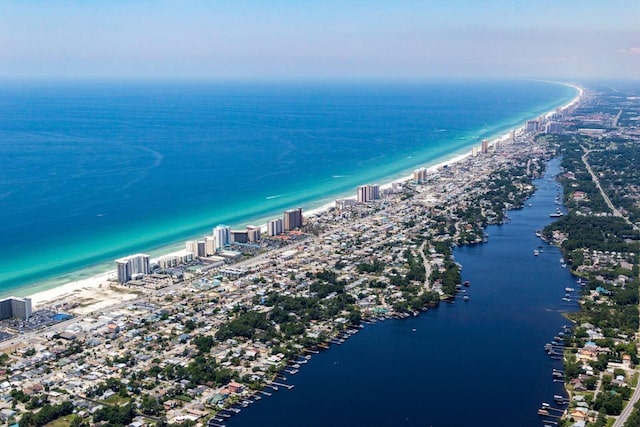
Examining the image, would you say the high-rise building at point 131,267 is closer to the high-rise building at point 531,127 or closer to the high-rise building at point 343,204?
the high-rise building at point 343,204

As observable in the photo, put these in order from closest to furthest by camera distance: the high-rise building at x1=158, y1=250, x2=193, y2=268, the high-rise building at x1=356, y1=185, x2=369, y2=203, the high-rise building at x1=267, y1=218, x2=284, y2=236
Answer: the high-rise building at x1=158, y1=250, x2=193, y2=268 < the high-rise building at x1=267, y1=218, x2=284, y2=236 < the high-rise building at x1=356, y1=185, x2=369, y2=203

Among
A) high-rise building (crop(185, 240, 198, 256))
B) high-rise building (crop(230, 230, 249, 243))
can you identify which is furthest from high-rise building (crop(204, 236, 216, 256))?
high-rise building (crop(230, 230, 249, 243))

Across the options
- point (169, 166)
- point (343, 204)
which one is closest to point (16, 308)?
point (343, 204)

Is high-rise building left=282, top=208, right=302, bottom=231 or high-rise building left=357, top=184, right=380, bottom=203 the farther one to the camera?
high-rise building left=357, top=184, right=380, bottom=203

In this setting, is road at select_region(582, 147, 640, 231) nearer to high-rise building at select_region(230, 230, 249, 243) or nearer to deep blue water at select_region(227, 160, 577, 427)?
deep blue water at select_region(227, 160, 577, 427)

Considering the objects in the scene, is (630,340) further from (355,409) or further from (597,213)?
(597,213)

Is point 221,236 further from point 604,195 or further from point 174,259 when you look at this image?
point 604,195
